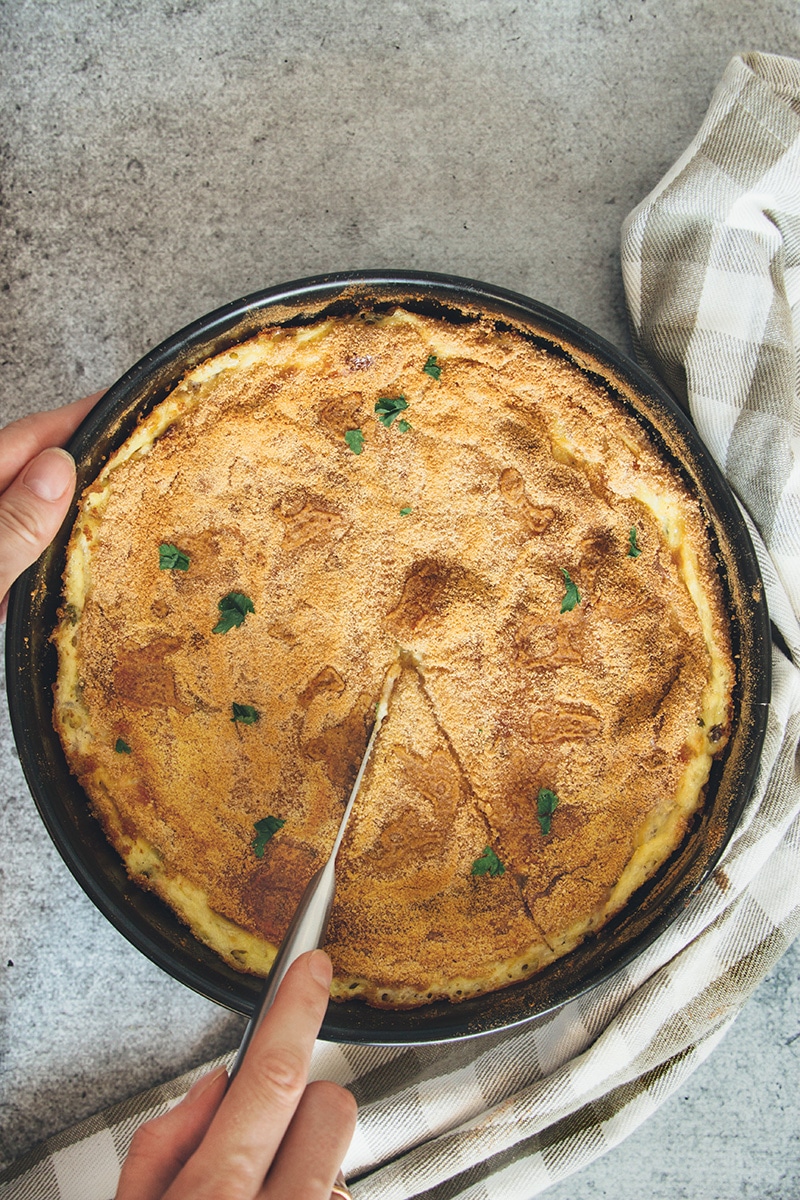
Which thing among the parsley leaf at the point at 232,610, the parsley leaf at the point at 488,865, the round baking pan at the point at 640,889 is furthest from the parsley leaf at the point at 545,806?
the parsley leaf at the point at 232,610

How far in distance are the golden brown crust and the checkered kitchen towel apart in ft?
0.79

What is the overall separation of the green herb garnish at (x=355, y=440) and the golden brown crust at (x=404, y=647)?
2 centimetres

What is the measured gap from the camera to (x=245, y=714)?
1.92 meters

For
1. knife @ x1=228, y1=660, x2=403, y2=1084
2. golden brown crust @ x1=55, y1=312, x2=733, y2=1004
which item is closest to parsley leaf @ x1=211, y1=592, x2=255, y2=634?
golden brown crust @ x1=55, y1=312, x2=733, y2=1004

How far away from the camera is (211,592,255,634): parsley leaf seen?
1.91 m

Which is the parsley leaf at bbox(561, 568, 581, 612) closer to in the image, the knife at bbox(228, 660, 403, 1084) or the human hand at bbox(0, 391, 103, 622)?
the knife at bbox(228, 660, 403, 1084)

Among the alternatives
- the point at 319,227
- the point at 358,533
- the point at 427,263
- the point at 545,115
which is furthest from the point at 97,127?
the point at 358,533

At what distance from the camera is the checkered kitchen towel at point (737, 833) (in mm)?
2021

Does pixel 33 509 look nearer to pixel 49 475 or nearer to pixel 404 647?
pixel 49 475

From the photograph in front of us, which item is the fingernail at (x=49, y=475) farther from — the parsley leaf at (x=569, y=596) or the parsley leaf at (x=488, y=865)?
the parsley leaf at (x=488, y=865)

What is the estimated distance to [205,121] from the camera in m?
2.20

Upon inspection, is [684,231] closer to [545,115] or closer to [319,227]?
[545,115]

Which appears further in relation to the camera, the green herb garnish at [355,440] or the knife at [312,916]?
the green herb garnish at [355,440]

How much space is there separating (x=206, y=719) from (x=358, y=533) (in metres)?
0.53
